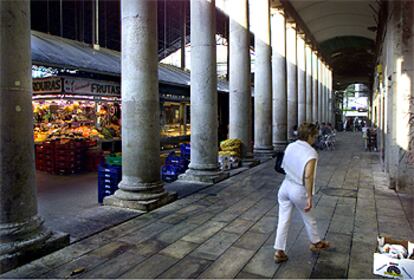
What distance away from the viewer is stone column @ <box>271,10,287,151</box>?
15.4m

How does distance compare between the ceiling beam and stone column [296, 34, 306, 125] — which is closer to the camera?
the ceiling beam

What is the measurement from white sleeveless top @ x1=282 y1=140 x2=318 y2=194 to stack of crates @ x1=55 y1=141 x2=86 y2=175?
28.6ft

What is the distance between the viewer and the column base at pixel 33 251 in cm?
375

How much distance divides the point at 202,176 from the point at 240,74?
14.3 ft

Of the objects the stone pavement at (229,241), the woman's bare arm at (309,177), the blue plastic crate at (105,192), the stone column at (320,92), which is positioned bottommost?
the stone pavement at (229,241)

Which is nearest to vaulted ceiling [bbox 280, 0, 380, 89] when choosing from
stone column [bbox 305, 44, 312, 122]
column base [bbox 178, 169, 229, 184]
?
stone column [bbox 305, 44, 312, 122]

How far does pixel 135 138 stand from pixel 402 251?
177 inches

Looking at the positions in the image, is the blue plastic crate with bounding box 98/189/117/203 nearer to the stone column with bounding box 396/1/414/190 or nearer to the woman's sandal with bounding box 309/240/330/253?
the woman's sandal with bounding box 309/240/330/253

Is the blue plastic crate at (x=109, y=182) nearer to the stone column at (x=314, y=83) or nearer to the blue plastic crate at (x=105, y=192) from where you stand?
the blue plastic crate at (x=105, y=192)

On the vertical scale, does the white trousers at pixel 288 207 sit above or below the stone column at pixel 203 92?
below

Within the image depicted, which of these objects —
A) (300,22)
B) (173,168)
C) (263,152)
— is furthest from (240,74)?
(300,22)

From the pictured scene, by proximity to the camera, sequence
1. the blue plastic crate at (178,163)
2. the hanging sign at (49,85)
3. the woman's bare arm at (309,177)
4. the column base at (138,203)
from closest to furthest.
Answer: the woman's bare arm at (309,177) → the column base at (138,203) → the blue plastic crate at (178,163) → the hanging sign at (49,85)

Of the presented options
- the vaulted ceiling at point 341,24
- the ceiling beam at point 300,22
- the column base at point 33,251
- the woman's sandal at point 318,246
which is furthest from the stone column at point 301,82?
the column base at point 33,251

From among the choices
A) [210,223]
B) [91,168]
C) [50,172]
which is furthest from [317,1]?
[210,223]
